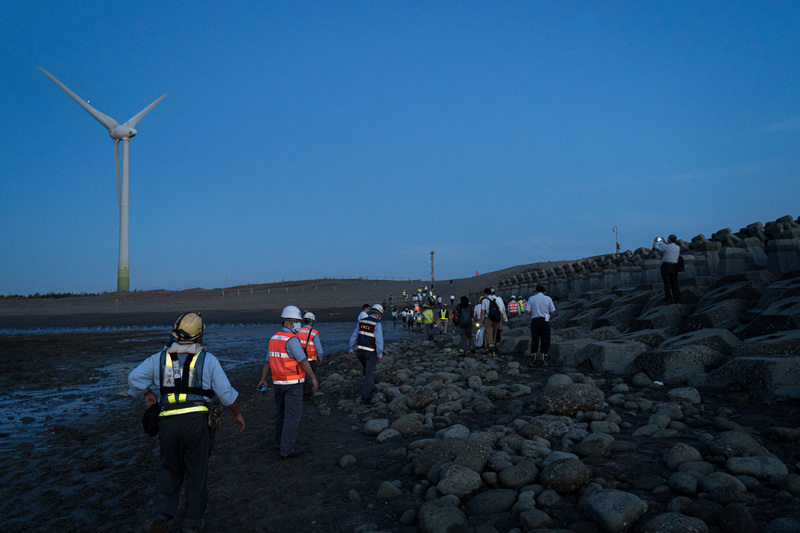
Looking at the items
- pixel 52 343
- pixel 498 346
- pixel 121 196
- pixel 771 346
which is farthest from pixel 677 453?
pixel 121 196

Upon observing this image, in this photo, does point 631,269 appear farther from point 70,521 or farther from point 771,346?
point 70,521

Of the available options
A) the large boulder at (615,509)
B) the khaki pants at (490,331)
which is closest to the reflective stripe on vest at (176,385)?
the large boulder at (615,509)

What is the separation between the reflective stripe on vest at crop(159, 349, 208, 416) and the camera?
453 cm

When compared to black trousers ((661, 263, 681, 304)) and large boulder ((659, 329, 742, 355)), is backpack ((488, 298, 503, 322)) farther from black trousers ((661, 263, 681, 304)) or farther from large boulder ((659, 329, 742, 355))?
large boulder ((659, 329, 742, 355))

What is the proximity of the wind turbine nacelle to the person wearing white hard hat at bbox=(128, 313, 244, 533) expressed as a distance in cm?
6374

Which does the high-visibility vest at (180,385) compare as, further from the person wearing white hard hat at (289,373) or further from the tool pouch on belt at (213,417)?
the person wearing white hard hat at (289,373)

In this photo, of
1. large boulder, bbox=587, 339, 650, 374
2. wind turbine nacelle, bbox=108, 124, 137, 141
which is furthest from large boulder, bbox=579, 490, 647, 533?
wind turbine nacelle, bbox=108, 124, 137, 141

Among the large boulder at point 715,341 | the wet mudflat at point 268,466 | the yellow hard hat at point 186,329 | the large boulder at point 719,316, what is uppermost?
the yellow hard hat at point 186,329

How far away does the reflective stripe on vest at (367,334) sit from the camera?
413 inches

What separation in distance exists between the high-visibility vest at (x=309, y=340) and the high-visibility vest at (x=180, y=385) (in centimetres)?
372

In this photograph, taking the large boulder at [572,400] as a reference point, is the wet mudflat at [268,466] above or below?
below

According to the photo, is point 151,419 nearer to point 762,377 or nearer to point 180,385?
point 180,385

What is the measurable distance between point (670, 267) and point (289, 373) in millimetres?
11594

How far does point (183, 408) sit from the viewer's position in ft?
14.9
